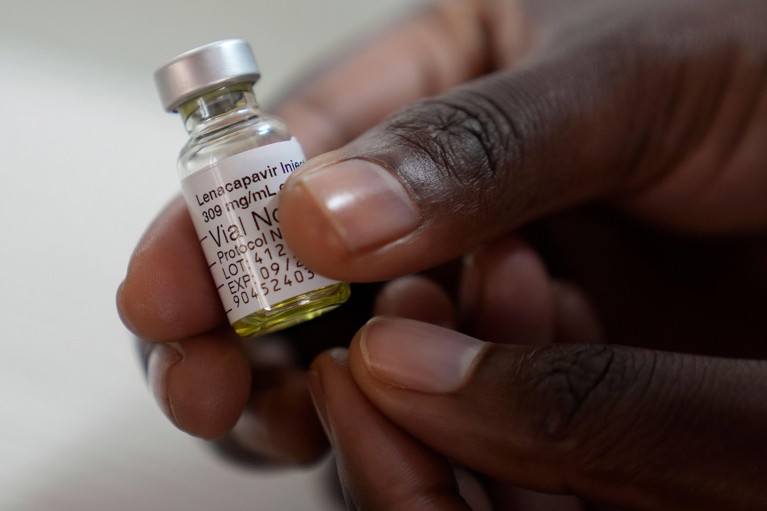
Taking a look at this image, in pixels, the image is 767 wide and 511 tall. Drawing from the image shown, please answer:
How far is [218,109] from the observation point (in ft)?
2.64

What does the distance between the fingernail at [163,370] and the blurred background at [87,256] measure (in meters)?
0.31

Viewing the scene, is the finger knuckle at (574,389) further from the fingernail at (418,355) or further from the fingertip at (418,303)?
the fingertip at (418,303)

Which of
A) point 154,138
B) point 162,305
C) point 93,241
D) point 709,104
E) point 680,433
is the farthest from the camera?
→ point 154,138

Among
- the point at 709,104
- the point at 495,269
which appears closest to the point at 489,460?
the point at 495,269

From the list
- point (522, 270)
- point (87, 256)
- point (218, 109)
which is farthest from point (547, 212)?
point (87, 256)

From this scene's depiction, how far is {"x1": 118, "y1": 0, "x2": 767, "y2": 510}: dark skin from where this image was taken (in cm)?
67

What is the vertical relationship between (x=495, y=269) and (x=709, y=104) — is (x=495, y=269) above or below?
below

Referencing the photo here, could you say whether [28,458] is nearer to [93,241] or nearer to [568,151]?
[93,241]

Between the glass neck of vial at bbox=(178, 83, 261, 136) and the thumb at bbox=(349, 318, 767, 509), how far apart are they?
0.84 feet

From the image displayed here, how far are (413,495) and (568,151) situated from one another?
0.41 metres

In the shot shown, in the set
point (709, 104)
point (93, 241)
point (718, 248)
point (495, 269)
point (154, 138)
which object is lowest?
point (718, 248)

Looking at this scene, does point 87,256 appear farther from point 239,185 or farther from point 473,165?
point 473,165

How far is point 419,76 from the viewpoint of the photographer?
129 cm

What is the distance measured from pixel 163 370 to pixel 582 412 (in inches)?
18.8
